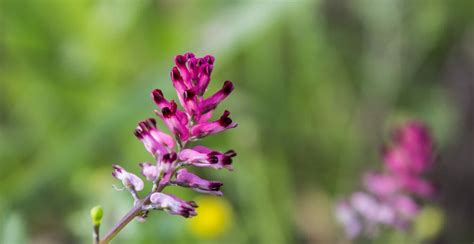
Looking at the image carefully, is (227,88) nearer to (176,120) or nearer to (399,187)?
(176,120)

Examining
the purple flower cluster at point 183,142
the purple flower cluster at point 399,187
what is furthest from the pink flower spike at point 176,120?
the purple flower cluster at point 399,187

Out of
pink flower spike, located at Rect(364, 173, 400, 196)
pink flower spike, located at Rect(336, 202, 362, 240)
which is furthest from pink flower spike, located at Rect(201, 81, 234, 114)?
pink flower spike, located at Rect(336, 202, 362, 240)

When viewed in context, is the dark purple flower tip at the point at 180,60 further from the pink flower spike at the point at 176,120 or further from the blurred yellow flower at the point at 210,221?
the blurred yellow flower at the point at 210,221

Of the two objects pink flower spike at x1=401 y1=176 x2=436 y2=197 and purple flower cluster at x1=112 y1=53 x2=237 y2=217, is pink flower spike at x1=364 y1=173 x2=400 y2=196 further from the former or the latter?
purple flower cluster at x1=112 y1=53 x2=237 y2=217

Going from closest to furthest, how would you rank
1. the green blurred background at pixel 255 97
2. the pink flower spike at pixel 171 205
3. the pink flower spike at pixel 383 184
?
the pink flower spike at pixel 171 205
the pink flower spike at pixel 383 184
the green blurred background at pixel 255 97

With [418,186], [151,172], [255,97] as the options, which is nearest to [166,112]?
[151,172]

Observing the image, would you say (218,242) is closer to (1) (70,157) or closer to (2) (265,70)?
(1) (70,157)
